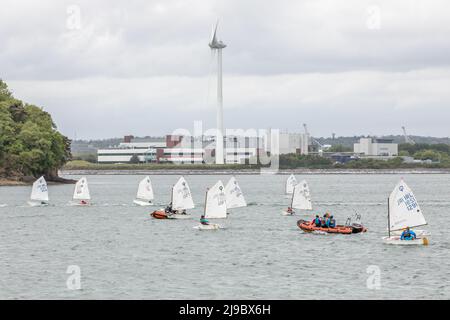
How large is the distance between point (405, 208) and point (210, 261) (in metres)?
16.4

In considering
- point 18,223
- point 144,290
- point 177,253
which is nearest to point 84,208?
point 18,223

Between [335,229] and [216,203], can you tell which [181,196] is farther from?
[335,229]

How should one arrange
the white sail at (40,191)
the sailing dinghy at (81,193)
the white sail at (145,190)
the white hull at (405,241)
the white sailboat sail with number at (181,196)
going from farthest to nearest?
the white sail at (40,191) < the sailing dinghy at (81,193) < the white sail at (145,190) < the white sailboat sail with number at (181,196) < the white hull at (405,241)

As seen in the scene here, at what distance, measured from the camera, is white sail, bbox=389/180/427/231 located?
7356cm

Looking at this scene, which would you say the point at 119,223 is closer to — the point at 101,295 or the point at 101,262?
the point at 101,262

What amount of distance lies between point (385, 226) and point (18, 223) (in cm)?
4063

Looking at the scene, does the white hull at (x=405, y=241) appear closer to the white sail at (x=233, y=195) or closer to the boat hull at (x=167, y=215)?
the white sail at (x=233, y=195)

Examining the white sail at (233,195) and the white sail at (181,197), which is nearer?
the white sail at (181,197)

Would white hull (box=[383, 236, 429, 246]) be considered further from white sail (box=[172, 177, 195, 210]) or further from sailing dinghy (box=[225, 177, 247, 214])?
sailing dinghy (box=[225, 177, 247, 214])

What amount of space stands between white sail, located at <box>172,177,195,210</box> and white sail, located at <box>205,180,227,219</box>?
22.0ft

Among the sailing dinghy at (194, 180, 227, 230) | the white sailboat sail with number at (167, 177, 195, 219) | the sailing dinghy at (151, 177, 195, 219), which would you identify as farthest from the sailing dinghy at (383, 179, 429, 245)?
the white sailboat sail with number at (167, 177, 195, 219)

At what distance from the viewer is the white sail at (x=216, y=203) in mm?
92062

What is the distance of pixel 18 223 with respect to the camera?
105 m

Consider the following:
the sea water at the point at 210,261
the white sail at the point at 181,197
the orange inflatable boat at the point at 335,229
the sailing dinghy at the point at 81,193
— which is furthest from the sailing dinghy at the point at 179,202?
the sailing dinghy at the point at 81,193
